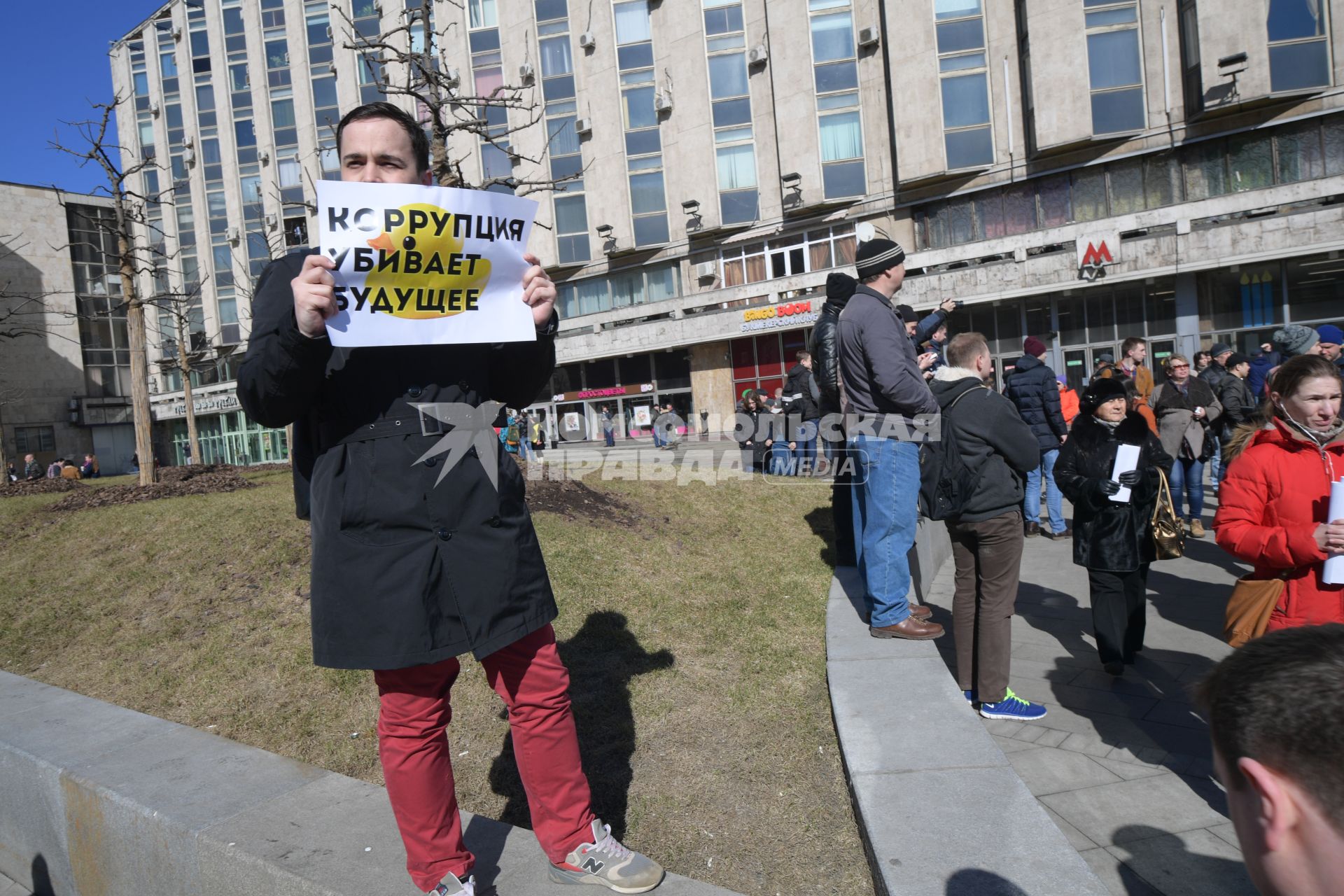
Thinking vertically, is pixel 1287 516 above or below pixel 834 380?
below

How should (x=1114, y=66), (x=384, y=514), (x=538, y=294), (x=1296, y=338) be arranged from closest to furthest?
(x=384, y=514) → (x=538, y=294) → (x=1296, y=338) → (x=1114, y=66)

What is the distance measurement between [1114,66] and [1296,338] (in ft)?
76.5

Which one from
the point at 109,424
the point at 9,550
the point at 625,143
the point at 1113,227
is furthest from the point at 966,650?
the point at 109,424

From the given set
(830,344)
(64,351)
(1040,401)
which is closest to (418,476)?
(830,344)

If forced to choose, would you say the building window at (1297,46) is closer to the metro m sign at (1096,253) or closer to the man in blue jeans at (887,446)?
the metro m sign at (1096,253)

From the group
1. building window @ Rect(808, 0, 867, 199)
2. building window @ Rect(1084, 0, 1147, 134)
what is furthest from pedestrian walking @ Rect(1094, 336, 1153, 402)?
building window @ Rect(808, 0, 867, 199)

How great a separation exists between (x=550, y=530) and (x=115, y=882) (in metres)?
4.11

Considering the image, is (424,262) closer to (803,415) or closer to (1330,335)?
(1330,335)

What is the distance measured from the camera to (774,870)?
282cm

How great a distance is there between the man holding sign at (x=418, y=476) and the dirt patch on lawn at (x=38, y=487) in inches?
567

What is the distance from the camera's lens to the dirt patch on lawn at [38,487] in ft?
47.4

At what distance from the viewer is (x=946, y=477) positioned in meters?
4.32

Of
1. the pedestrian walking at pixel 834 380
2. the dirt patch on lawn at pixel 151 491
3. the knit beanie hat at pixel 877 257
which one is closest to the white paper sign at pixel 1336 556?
the knit beanie hat at pixel 877 257

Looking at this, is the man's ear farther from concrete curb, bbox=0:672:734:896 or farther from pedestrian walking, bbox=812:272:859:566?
pedestrian walking, bbox=812:272:859:566
